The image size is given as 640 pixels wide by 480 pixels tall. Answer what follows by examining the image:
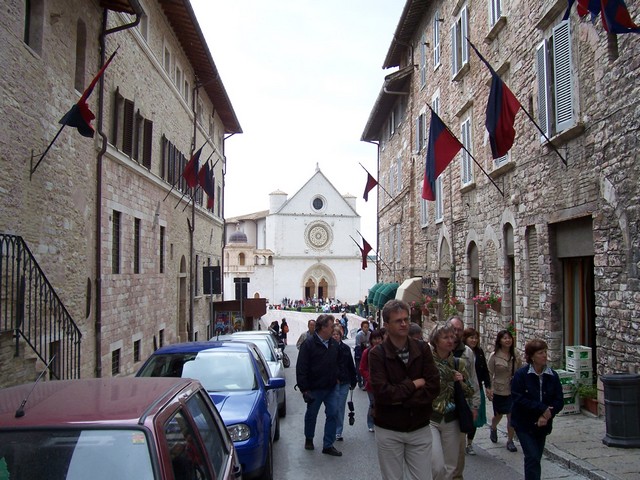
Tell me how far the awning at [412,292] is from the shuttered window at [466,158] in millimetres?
5415

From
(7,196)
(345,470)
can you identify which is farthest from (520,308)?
(7,196)

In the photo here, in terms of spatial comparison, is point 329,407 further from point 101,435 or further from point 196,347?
point 101,435

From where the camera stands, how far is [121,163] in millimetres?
13992

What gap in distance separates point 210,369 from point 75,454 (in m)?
4.61

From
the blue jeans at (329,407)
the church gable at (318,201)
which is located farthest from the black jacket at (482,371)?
the church gable at (318,201)

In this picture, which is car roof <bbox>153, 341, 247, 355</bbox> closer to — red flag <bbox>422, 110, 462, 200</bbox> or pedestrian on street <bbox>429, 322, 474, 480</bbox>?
pedestrian on street <bbox>429, 322, 474, 480</bbox>

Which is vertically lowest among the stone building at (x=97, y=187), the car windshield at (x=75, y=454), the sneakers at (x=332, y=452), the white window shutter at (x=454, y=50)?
the sneakers at (x=332, y=452)

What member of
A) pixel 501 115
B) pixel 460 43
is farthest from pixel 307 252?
pixel 501 115

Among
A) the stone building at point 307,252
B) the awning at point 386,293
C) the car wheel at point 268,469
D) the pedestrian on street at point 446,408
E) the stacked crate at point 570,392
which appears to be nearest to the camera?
the pedestrian on street at point 446,408

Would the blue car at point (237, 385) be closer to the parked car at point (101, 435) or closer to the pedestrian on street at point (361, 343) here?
the parked car at point (101, 435)

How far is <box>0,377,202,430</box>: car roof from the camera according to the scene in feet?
10.0

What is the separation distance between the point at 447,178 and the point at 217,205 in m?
15.6

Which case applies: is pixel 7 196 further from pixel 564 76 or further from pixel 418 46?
pixel 418 46

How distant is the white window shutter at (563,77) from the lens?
9.97m
